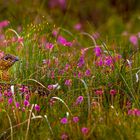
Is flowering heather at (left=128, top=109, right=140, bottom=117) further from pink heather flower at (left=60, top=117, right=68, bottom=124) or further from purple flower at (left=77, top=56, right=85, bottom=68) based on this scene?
purple flower at (left=77, top=56, right=85, bottom=68)

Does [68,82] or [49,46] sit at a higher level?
[49,46]

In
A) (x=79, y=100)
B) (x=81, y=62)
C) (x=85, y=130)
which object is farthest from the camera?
(x=81, y=62)

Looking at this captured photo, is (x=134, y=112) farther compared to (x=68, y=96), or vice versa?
(x=68, y=96)

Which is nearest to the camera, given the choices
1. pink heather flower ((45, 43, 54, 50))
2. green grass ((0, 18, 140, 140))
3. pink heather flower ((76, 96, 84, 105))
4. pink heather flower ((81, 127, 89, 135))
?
pink heather flower ((81, 127, 89, 135))

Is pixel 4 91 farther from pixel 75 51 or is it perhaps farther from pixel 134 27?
pixel 134 27

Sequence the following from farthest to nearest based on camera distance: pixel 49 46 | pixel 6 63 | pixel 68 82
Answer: pixel 49 46
pixel 6 63
pixel 68 82

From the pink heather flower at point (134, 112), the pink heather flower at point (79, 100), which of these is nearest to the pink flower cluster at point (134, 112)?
the pink heather flower at point (134, 112)

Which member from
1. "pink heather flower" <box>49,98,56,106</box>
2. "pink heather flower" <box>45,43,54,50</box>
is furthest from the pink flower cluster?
"pink heather flower" <box>45,43,54,50</box>

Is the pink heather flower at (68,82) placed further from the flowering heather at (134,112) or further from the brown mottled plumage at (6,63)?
the flowering heather at (134,112)

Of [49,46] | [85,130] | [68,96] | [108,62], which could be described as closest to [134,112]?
[85,130]

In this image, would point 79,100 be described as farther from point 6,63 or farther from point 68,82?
point 6,63

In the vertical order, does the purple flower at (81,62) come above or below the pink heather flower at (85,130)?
above

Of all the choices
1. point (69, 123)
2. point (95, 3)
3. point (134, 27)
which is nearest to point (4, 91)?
point (69, 123)

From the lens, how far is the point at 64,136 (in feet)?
13.0
